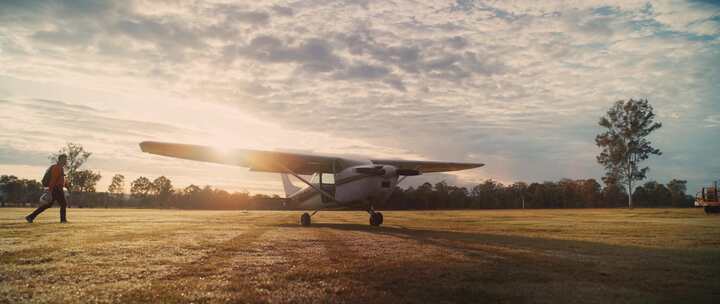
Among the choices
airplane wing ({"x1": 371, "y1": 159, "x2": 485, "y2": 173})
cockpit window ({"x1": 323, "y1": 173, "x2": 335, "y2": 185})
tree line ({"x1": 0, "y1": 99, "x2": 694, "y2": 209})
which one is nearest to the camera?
cockpit window ({"x1": 323, "y1": 173, "x2": 335, "y2": 185})

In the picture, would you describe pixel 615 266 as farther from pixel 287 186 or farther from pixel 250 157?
pixel 287 186

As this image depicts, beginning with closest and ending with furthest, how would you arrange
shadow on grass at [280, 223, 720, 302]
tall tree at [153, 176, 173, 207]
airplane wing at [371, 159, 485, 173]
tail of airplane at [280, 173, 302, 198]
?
shadow on grass at [280, 223, 720, 302]
airplane wing at [371, 159, 485, 173]
tail of airplane at [280, 173, 302, 198]
tall tree at [153, 176, 173, 207]

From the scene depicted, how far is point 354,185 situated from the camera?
1625cm

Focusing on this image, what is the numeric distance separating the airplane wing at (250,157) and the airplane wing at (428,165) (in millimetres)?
3189

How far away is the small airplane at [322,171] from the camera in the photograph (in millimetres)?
15734

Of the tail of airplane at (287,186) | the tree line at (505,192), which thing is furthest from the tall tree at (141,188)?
the tail of airplane at (287,186)

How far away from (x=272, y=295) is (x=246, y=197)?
106114 mm

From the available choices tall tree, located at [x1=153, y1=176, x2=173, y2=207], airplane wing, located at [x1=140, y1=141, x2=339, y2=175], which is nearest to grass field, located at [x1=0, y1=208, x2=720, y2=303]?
airplane wing, located at [x1=140, y1=141, x2=339, y2=175]

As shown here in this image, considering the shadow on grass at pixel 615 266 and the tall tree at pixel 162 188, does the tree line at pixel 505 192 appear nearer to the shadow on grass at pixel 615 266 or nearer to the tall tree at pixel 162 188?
the tall tree at pixel 162 188

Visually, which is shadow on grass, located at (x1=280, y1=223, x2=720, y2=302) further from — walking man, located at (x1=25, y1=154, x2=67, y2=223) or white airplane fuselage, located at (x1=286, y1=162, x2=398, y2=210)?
walking man, located at (x1=25, y1=154, x2=67, y2=223)

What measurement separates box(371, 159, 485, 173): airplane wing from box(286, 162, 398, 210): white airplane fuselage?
332 cm

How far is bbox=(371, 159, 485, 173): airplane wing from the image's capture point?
20078mm

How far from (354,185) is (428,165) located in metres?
7.75

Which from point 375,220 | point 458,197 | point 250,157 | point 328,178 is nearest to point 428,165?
point 328,178
